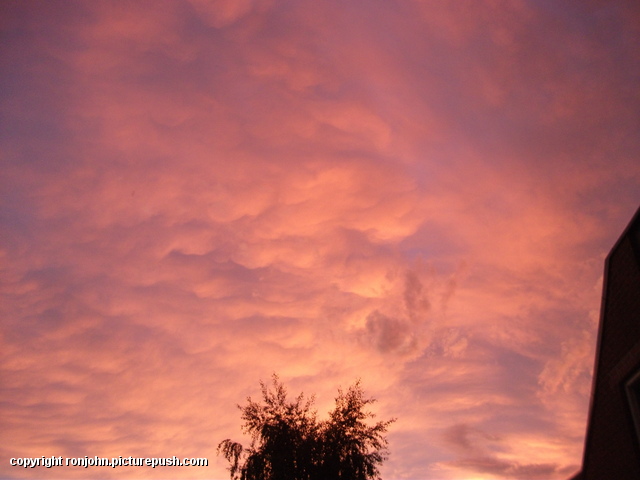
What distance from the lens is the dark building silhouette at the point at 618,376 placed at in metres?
13.3

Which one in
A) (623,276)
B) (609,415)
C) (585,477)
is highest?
(623,276)

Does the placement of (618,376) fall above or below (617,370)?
below

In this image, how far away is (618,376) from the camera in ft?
45.8

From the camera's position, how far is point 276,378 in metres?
30.3

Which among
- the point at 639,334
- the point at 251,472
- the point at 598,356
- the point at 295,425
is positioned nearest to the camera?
the point at 639,334

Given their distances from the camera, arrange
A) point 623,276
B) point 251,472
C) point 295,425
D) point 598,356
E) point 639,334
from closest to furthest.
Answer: point 639,334 < point 623,276 < point 598,356 < point 251,472 < point 295,425

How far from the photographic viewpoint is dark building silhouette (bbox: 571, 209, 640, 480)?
1327cm

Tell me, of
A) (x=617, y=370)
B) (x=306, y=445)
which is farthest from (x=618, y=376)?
(x=306, y=445)

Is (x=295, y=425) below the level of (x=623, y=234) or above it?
below

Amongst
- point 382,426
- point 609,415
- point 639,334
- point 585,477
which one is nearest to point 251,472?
point 382,426

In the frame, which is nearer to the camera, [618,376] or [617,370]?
[618,376]

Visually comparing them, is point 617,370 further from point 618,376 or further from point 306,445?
point 306,445

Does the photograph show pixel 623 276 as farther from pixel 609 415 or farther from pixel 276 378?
pixel 276 378

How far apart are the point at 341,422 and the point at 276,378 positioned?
5.03 m
